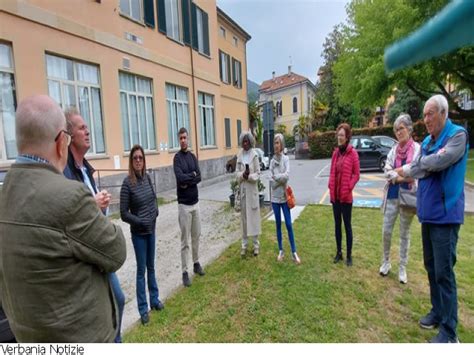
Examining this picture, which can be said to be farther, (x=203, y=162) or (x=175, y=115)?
(x=203, y=162)

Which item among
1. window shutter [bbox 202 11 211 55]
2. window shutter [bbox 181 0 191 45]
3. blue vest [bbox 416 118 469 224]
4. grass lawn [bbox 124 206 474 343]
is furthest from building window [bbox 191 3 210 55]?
blue vest [bbox 416 118 469 224]

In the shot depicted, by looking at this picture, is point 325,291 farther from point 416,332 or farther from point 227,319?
point 227,319

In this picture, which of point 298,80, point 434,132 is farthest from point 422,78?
point 298,80

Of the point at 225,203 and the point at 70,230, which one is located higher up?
the point at 70,230

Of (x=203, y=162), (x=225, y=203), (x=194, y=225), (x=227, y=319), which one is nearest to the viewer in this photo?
(x=227, y=319)

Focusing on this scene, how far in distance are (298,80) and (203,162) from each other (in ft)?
118

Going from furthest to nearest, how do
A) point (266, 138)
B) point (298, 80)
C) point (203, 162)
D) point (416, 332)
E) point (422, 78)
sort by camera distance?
point (298, 80), point (203, 162), point (422, 78), point (266, 138), point (416, 332)

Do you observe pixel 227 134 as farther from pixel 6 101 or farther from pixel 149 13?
pixel 6 101

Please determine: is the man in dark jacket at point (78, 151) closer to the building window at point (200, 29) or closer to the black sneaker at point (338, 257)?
the black sneaker at point (338, 257)

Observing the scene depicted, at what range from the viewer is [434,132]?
264 cm

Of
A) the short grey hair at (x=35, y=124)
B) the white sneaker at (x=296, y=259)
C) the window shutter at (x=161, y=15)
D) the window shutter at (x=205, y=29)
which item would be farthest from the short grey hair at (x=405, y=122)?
the window shutter at (x=205, y=29)

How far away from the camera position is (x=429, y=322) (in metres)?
2.90

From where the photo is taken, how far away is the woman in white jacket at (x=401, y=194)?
11.7 feet

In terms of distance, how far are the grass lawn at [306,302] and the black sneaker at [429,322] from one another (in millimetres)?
62
